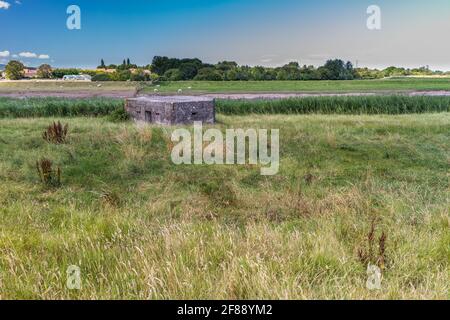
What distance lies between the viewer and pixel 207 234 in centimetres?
419

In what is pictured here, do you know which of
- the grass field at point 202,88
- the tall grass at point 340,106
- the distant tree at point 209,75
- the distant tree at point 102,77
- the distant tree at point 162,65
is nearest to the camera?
the tall grass at point 340,106

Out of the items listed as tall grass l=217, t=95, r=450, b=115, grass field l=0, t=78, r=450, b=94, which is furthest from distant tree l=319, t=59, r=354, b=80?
tall grass l=217, t=95, r=450, b=115

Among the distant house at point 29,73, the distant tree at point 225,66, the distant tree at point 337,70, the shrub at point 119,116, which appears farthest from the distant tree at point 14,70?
the distant tree at point 337,70

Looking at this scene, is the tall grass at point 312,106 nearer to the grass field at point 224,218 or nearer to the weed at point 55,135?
the grass field at point 224,218

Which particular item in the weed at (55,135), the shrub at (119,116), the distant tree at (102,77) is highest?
the distant tree at (102,77)

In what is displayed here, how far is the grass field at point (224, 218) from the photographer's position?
2908 mm

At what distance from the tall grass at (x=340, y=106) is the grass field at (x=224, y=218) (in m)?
10.4

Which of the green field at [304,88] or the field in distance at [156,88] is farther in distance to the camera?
the green field at [304,88]

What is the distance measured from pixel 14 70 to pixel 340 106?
168 ft

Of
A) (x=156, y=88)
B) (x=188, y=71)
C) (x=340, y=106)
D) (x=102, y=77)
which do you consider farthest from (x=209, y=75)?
(x=340, y=106)

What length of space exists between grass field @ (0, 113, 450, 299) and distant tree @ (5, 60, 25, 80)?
162ft

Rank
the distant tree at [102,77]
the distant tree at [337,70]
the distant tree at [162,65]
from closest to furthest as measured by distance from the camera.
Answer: the distant tree at [102,77], the distant tree at [337,70], the distant tree at [162,65]

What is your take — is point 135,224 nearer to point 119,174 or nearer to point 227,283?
point 227,283

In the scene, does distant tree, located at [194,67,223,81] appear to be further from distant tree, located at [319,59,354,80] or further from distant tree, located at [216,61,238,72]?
distant tree, located at [319,59,354,80]
